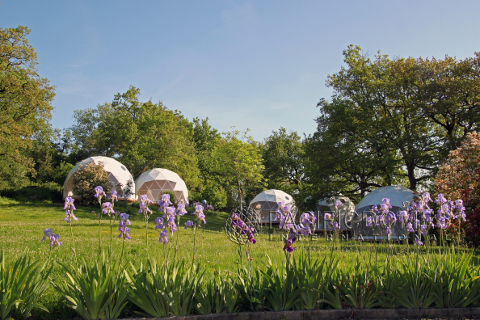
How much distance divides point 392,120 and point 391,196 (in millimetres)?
5023

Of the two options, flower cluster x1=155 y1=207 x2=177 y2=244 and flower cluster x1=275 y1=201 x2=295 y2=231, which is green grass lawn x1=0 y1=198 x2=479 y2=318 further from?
flower cluster x1=275 y1=201 x2=295 y2=231

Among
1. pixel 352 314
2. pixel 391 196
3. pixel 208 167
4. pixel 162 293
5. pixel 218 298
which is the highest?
pixel 208 167

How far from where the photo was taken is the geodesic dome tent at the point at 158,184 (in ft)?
97.1

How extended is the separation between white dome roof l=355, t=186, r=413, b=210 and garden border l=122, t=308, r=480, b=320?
15.7m

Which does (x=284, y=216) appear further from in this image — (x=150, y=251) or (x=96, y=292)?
(x=150, y=251)

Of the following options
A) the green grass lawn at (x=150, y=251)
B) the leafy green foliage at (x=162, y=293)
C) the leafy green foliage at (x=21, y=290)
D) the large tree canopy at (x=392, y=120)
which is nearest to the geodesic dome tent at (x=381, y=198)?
the large tree canopy at (x=392, y=120)

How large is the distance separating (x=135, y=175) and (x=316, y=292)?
31975mm

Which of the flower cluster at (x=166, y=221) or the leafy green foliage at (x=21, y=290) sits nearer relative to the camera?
the leafy green foliage at (x=21, y=290)

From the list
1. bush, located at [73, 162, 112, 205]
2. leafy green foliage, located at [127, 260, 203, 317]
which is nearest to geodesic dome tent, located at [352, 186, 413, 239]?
leafy green foliage, located at [127, 260, 203, 317]

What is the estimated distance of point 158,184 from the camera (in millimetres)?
30031

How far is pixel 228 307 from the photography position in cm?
369

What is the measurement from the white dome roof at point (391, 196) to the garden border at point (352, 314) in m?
15.7

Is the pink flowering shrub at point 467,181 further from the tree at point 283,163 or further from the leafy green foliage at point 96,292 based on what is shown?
the tree at point 283,163

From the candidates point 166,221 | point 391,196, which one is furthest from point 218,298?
point 391,196
